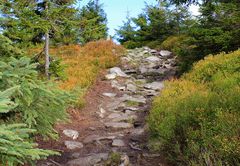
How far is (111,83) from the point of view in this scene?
44.7 feet

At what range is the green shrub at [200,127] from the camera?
185 inches

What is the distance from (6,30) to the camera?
747 centimetres

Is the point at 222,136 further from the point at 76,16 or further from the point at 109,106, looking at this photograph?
the point at 76,16

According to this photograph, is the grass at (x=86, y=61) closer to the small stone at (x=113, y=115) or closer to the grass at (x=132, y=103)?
the small stone at (x=113, y=115)

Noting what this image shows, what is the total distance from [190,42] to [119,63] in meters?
5.21

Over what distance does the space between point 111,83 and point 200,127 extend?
7.90m

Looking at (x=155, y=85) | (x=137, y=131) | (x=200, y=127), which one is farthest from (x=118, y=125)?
(x=155, y=85)

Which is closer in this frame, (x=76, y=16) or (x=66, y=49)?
(x=76, y=16)

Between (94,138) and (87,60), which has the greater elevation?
(87,60)

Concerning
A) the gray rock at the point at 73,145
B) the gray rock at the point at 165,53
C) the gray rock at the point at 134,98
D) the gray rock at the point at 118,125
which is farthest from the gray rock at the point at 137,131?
the gray rock at the point at 165,53

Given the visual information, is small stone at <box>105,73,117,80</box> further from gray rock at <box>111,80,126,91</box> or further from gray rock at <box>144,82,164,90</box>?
gray rock at <box>144,82,164,90</box>

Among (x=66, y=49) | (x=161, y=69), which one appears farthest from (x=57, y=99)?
(x=66, y=49)

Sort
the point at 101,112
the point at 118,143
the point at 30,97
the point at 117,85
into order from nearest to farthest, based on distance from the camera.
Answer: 1. the point at 30,97
2. the point at 118,143
3. the point at 101,112
4. the point at 117,85

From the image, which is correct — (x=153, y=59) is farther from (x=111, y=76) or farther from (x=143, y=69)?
(x=111, y=76)
